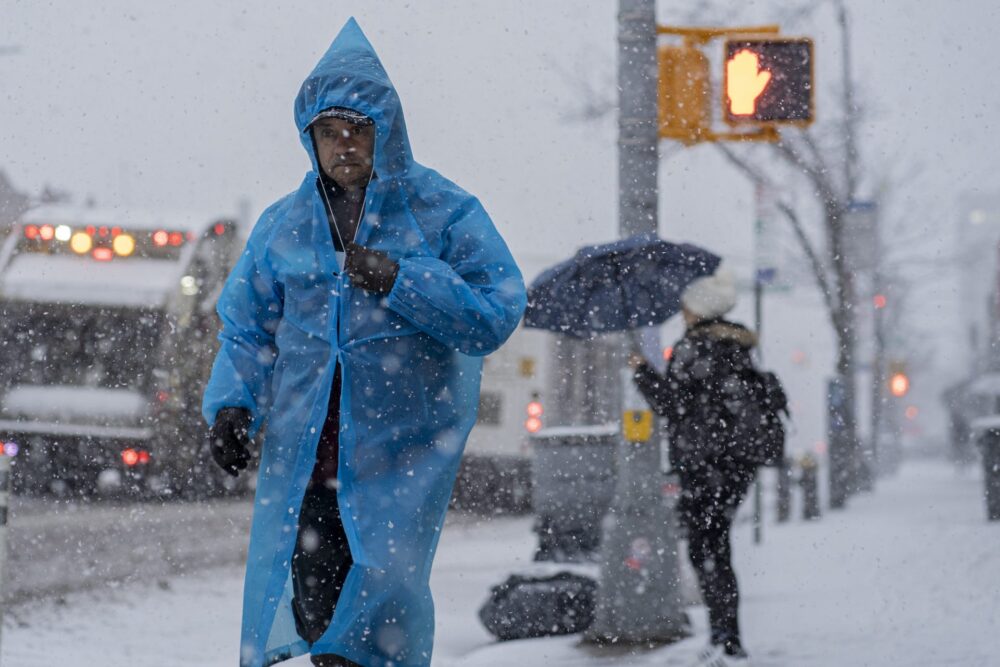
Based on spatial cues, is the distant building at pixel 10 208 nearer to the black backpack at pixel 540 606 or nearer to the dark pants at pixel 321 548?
the black backpack at pixel 540 606

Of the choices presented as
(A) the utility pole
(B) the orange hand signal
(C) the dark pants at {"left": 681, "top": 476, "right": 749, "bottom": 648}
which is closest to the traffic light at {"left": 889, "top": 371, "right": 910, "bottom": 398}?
(B) the orange hand signal

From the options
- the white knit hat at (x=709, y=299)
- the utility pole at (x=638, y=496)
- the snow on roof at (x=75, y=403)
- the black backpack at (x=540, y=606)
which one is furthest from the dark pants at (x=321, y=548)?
the snow on roof at (x=75, y=403)

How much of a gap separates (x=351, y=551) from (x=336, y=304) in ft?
1.92

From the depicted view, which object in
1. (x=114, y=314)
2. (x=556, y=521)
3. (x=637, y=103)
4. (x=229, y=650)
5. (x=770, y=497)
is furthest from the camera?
(x=770, y=497)

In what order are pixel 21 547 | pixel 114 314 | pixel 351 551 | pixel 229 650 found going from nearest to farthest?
pixel 351 551, pixel 229 650, pixel 21 547, pixel 114 314

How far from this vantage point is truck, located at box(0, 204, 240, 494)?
45.8 ft

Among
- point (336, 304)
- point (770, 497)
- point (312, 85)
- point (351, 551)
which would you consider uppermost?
point (312, 85)

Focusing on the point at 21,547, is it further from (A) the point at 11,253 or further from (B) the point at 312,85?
(B) the point at 312,85

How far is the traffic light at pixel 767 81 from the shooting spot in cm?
838

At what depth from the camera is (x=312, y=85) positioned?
12.4 feet

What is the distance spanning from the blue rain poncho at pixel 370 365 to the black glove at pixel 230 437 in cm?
4

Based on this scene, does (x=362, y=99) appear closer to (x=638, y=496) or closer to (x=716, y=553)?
(x=716, y=553)

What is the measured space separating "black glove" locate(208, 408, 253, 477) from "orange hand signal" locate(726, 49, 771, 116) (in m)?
5.23

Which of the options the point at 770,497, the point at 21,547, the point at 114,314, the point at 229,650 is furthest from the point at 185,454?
the point at 770,497
